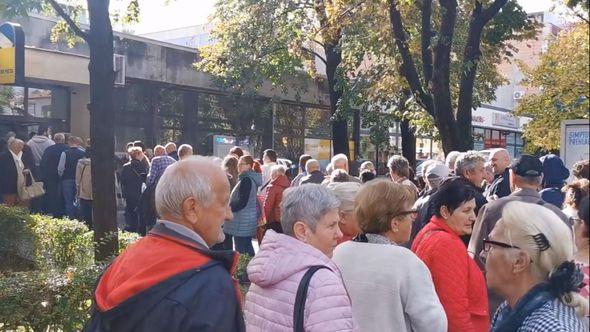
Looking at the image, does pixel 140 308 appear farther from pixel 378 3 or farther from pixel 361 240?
pixel 378 3

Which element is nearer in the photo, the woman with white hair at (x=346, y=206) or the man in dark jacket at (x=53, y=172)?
the woman with white hair at (x=346, y=206)

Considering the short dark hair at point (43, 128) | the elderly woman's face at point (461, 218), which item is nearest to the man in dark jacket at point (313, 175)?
the elderly woman's face at point (461, 218)

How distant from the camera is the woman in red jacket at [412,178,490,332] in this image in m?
3.71

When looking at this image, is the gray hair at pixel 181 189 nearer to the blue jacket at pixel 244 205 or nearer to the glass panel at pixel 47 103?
the blue jacket at pixel 244 205

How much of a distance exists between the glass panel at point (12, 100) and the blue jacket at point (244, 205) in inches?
407

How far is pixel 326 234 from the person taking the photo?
333cm

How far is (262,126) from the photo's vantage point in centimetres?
2514

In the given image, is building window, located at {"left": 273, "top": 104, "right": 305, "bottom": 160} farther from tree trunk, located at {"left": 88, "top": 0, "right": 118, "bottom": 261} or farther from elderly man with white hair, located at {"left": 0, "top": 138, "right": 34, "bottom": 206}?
tree trunk, located at {"left": 88, "top": 0, "right": 118, "bottom": 261}

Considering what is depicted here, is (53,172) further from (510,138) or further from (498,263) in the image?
(498,263)

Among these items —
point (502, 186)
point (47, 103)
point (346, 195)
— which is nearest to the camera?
point (346, 195)

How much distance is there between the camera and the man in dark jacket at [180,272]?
2438 mm

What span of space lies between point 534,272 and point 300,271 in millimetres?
985

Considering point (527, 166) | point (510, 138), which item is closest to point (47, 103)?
point (510, 138)

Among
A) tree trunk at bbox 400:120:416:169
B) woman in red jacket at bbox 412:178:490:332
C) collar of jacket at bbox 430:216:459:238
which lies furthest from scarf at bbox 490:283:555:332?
tree trunk at bbox 400:120:416:169
